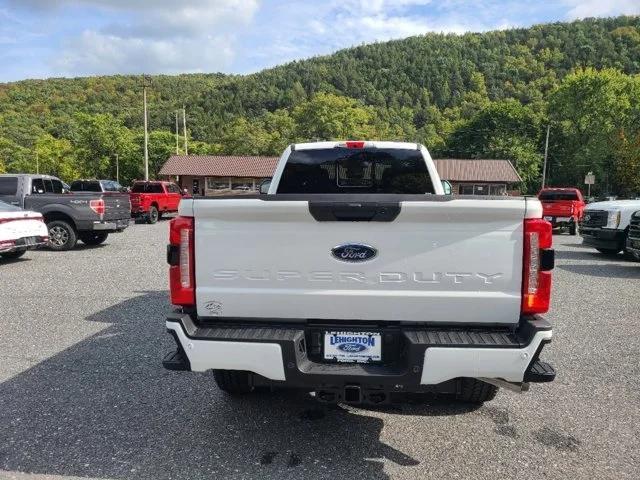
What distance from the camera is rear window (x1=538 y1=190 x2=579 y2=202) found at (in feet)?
68.6

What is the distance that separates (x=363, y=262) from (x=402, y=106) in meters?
129

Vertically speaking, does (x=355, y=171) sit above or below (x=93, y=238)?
above

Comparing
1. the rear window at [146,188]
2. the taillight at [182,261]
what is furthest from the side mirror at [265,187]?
the rear window at [146,188]

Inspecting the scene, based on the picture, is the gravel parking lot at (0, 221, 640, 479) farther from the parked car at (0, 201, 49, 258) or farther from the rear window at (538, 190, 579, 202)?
the rear window at (538, 190, 579, 202)

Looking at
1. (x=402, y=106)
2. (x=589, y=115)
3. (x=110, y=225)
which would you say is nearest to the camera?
(x=110, y=225)

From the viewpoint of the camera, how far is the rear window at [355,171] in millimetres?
5008

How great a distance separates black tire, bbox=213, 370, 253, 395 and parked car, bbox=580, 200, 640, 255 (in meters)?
11.2

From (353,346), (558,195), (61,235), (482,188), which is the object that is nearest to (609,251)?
(558,195)

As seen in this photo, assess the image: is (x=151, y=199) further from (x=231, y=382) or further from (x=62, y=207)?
(x=231, y=382)

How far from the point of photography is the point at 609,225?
1245 centimetres

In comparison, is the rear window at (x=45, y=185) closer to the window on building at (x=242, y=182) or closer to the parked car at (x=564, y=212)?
the parked car at (x=564, y=212)

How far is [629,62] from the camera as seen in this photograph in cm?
10744

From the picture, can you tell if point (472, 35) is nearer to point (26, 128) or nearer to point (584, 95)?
point (584, 95)

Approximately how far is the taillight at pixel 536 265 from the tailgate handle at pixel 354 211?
75 cm
